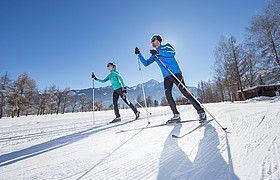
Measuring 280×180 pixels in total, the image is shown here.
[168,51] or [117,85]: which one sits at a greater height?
[168,51]

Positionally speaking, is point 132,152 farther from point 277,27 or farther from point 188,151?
point 277,27

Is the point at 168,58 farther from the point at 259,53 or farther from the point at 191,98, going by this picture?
the point at 259,53

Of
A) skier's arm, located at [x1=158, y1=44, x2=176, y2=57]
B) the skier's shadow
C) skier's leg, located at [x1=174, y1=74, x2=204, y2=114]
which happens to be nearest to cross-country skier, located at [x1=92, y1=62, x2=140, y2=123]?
skier's arm, located at [x1=158, y1=44, x2=176, y2=57]

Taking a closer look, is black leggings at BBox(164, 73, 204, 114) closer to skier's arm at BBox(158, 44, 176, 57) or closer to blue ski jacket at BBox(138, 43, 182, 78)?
blue ski jacket at BBox(138, 43, 182, 78)

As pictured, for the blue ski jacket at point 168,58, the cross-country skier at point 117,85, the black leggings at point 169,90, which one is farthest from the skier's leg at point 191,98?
the cross-country skier at point 117,85

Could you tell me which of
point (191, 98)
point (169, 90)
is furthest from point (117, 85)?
point (191, 98)

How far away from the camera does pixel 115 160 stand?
976 millimetres

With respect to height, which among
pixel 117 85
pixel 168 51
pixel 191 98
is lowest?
pixel 191 98

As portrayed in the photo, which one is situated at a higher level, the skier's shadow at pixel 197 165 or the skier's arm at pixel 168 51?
the skier's arm at pixel 168 51

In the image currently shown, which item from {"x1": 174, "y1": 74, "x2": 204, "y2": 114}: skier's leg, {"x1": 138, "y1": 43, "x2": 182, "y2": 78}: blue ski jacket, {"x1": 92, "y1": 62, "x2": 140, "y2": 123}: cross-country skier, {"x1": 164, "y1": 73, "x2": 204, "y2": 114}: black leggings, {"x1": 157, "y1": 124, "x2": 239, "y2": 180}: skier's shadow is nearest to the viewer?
{"x1": 157, "y1": 124, "x2": 239, "y2": 180}: skier's shadow

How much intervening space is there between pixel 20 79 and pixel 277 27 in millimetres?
33850

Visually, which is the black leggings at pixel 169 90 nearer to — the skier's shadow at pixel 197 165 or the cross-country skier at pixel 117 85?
the skier's shadow at pixel 197 165

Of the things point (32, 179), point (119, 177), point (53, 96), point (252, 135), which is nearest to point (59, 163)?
point (32, 179)

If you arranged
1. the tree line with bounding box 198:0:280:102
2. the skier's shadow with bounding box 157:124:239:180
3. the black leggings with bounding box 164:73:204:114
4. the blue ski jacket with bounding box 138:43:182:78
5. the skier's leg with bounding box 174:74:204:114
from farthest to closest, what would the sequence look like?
the tree line with bounding box 198:0:280:102, the blue ski jacket with bounding box 138:43:182:78, the black leggings with bounding box 164:73:204:114, the skier's leg with bounding box 174:74:204:114, the skier's shadow with bounding box 157:124:239:180
